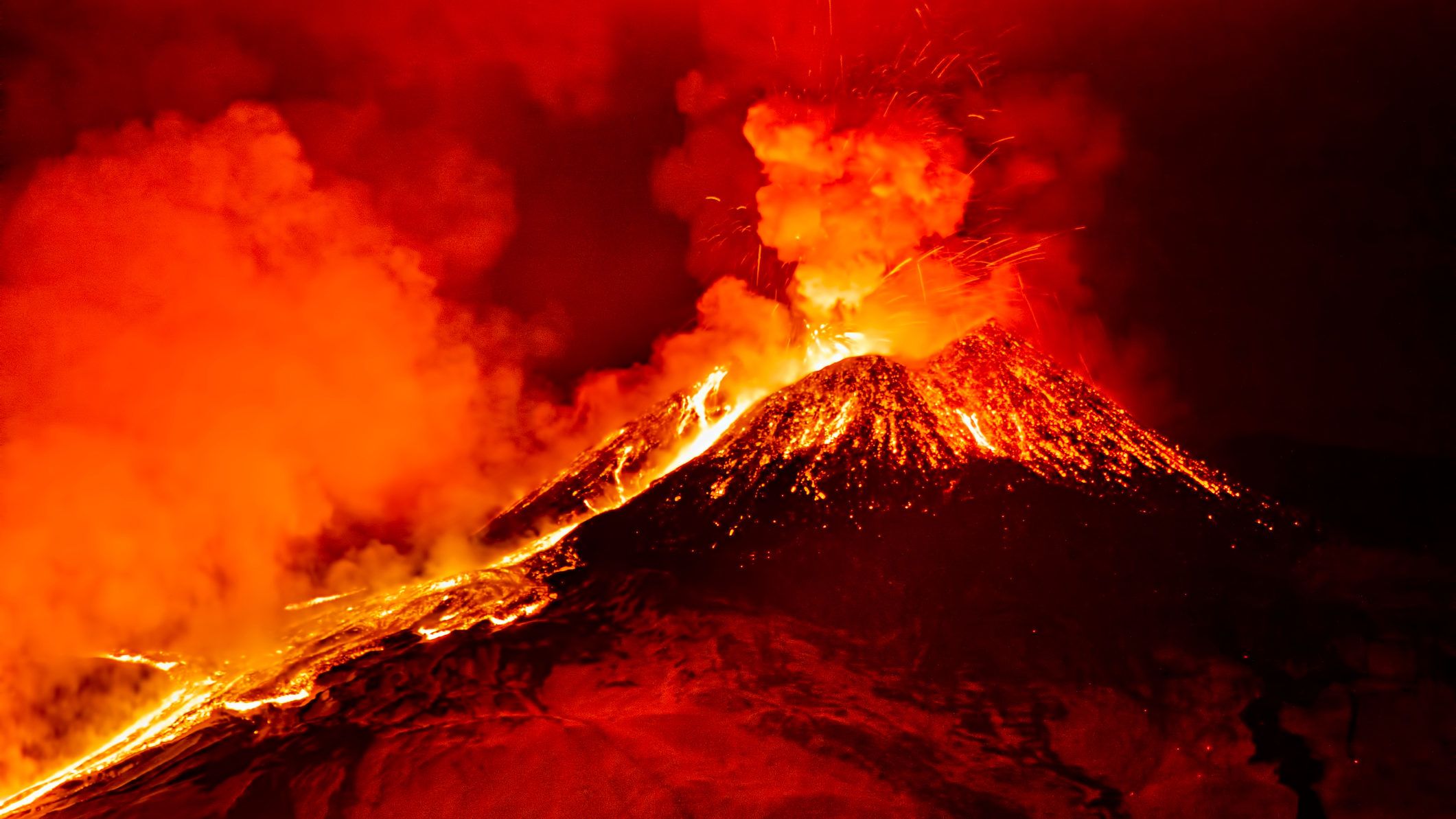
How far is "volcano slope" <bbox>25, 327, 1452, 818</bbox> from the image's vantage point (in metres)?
10.4

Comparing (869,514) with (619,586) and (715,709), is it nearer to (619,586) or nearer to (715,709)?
(619,586)

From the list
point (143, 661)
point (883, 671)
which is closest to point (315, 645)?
point (143, 661)

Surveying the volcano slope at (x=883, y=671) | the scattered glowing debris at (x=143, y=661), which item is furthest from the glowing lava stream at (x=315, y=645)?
the volcano slope at (x=883, y=671)

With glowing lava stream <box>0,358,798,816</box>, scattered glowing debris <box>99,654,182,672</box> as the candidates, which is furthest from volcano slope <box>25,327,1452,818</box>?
scattered glowing debris <box>99,654,182,672</box>

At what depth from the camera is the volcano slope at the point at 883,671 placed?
34.2 feet

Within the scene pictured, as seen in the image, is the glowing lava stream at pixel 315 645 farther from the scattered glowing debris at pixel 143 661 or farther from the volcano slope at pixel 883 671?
the volcano slope at pixel 883 671

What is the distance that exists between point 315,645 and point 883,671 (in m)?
9.23

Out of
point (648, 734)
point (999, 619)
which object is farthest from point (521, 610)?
point (999, 619)

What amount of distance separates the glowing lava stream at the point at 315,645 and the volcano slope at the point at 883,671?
45cm

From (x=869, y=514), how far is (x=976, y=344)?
762 centimetres

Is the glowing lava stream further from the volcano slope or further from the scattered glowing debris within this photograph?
the volcano slope

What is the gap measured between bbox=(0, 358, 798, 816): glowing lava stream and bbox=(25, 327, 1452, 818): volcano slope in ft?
1.47

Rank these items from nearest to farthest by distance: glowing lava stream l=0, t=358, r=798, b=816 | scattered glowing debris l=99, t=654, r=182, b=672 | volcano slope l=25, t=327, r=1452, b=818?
volcano slope l=25, t=327, r=1452, b=818, glowing lava stream l=0, t=358, r=798, b=816, scattered glowing debris l=99, t=654, r=182, b=672

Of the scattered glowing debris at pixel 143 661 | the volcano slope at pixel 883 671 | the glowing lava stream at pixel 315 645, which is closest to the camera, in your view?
the volcano slope at pixel 883 671
